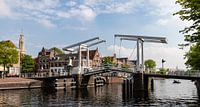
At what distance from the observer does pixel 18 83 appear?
58719mm

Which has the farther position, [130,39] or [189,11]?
[130,39]

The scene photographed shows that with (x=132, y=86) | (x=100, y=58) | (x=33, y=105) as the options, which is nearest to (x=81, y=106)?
(x=33, y=105)

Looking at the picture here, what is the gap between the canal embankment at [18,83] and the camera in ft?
183

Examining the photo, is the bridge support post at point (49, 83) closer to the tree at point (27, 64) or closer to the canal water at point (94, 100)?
the canal water at point (94, 100)

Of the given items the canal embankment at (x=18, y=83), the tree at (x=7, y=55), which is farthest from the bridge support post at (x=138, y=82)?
the tree at (x=7, y=55)

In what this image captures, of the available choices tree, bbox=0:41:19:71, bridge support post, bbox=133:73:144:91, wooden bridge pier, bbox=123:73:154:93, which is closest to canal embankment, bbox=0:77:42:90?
tree, bbox=0:41:19:71

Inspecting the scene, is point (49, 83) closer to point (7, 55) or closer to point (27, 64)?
point (7, 55)

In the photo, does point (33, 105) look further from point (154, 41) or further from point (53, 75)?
point (53, 75)

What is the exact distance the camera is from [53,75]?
68625mm

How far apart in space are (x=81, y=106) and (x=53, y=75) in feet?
127

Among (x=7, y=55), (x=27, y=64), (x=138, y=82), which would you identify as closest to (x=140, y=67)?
(x=138, y=82)

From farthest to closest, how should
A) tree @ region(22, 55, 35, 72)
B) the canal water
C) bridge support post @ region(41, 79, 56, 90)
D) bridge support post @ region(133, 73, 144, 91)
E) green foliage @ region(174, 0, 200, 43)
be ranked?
1. tree @ region(22, 55, 35, 72)
2. bridge support post @ region(41, 79, 56, 90)
3. bridge support post @ region(133, 73, 144, 91)
4. the canal water
5. green foliage @ region(174, 0, 200, 43)

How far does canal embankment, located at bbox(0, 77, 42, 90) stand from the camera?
183 feet

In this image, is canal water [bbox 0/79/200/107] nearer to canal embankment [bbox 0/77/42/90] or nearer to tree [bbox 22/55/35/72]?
canal embankment [bbox 0/77/42/90]
